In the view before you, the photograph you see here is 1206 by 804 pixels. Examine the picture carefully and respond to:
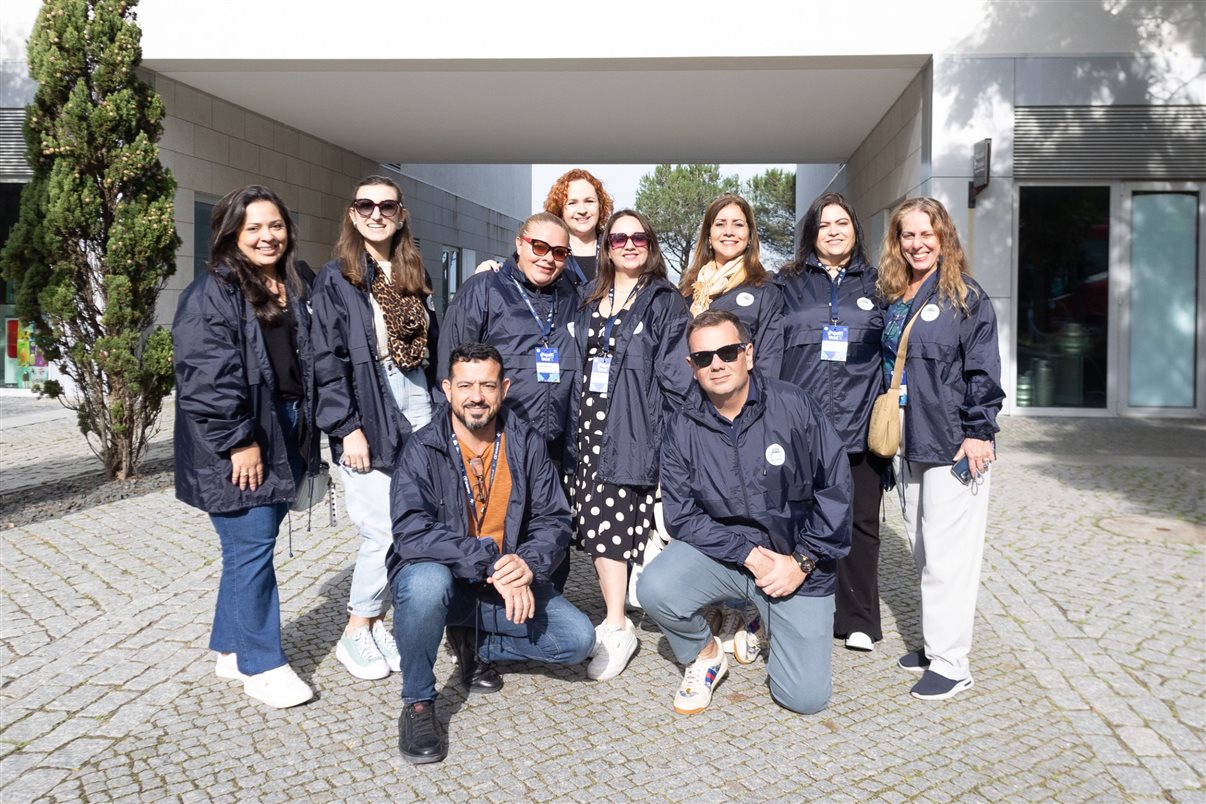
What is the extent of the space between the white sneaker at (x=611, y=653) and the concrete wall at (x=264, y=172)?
29.3 feet

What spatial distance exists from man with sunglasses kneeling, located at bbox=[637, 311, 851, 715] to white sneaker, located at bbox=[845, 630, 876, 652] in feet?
2.31

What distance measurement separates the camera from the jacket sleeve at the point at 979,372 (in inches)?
154

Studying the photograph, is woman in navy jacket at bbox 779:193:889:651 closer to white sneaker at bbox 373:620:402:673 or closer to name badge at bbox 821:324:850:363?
name badge at bbox 821:324:850:363

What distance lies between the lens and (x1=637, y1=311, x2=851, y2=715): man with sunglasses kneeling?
12.5 ft

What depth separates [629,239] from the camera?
14.0 ft

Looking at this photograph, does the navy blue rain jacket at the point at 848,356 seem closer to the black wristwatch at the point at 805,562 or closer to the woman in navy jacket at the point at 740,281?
the woman in navy jacket at the point at 740,281

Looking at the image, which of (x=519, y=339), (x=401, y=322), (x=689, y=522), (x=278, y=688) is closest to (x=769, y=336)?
(x=689, y=522)

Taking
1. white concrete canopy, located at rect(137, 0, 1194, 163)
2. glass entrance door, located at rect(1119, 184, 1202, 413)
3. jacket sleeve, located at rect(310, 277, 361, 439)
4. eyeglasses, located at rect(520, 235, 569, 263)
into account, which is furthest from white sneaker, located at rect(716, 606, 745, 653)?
glass entrance door, located at rect(1119, 184, 1202, 413)

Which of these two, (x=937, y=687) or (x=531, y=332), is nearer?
(x=937, y=687)

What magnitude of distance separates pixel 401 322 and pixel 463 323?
0.27 metres

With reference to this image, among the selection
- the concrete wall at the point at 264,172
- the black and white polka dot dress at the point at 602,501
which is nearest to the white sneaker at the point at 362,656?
the black and white polka dot dress at the point at 602,501

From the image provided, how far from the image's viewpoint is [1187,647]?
452cm

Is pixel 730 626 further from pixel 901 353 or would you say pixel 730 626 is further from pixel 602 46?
pixel 602 46

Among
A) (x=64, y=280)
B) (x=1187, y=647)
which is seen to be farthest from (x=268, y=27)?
(x=1187, y=647)
